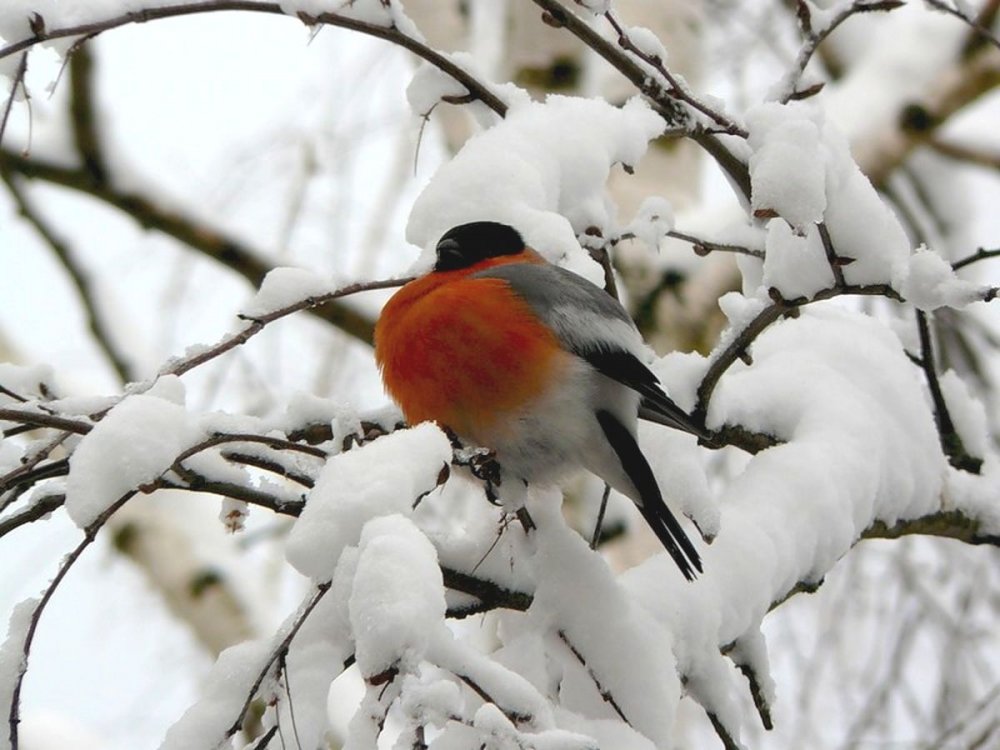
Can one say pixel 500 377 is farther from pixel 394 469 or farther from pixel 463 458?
pixel 394 469

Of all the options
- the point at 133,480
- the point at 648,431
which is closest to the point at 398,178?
the point at 648,431

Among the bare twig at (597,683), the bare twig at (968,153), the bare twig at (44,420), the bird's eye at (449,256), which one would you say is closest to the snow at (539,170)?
the bird's eye at (449,256)

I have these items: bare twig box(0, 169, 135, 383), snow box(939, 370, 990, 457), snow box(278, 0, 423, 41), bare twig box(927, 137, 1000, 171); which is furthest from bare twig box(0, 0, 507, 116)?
bare twig box(927, 137, 1000, 171)

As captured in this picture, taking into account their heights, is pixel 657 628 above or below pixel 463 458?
below

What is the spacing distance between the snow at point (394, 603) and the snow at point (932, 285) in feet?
2.23

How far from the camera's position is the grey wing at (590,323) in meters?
1.38

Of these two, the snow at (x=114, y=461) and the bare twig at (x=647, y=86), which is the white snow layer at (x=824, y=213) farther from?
the snow at (x=114, y=461)

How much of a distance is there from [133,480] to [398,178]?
19.4 feet

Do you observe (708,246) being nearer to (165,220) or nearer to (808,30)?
(808,30)

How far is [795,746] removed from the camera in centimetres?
408

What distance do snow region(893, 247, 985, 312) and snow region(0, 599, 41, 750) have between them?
34.1 inches

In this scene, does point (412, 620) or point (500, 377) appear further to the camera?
point (500, 377)

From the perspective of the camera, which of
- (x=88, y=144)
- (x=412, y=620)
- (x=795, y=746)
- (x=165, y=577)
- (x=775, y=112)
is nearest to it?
(x=412, y=620)

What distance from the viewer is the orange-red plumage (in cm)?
137
